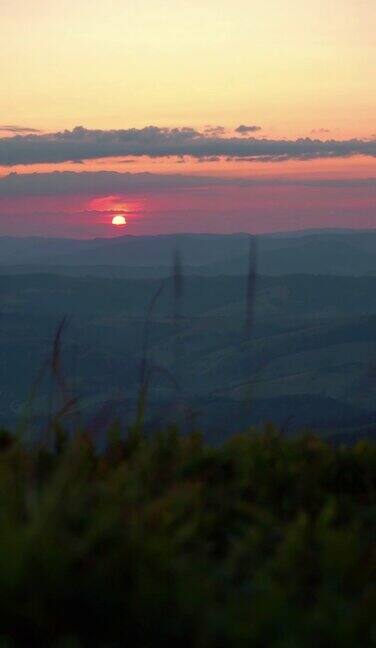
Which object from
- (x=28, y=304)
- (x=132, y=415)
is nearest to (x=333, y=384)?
(x=28, y=304)

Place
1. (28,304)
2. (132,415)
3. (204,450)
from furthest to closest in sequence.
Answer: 1. (28,304)
2. (132,415)
3. (204,450)

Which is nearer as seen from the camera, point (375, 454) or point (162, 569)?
point (162, 569)

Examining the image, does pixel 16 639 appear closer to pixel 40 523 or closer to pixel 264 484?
pixel 40 523

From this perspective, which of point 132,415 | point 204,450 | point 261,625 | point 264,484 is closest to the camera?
point 261,625

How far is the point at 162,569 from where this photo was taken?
308 centimetres

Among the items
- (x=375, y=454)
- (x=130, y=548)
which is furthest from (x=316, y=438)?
(x=130, y=548)

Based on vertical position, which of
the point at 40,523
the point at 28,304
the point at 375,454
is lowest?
the point at 28,304

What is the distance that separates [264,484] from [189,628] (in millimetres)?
1422

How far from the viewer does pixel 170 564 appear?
3088mm

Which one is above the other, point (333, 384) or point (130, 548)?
point (130, 548)

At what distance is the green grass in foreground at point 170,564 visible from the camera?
2.81m

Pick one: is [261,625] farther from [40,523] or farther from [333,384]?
[333,384]

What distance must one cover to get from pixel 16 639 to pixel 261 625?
75 centimetres

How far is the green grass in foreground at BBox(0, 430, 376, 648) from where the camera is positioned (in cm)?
281
